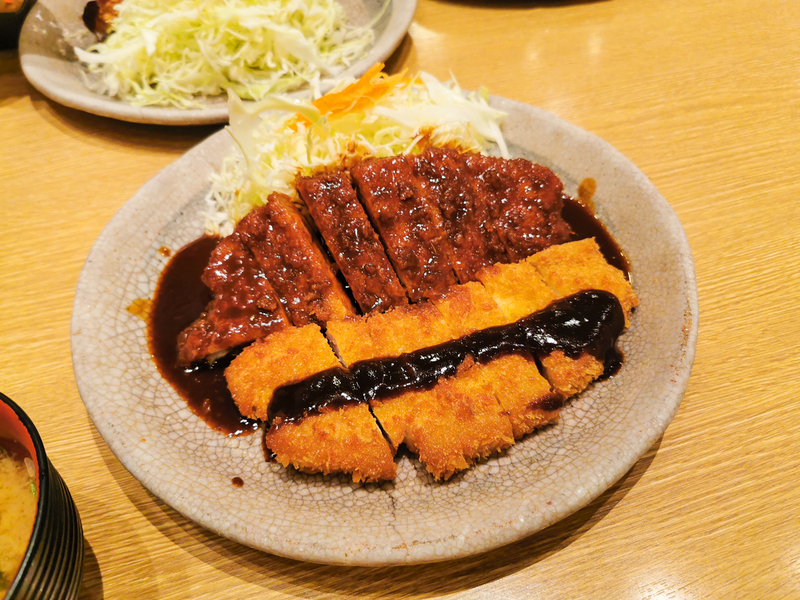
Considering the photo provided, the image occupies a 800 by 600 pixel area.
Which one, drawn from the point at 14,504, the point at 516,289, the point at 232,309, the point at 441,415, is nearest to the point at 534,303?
the point at 516,289

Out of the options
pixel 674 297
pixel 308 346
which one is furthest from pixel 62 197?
pixel 674 297

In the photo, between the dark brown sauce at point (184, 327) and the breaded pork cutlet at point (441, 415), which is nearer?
the breaded pork cutlet at point (441, 415)

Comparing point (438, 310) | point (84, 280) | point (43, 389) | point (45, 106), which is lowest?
point (438, 310)

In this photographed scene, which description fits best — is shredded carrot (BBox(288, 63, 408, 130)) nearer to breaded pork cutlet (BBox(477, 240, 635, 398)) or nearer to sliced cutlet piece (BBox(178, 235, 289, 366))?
sliced cutlet piece (BBox(178, 235, 289, 366))

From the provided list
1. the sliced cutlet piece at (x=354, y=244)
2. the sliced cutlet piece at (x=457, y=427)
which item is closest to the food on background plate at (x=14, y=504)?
the sliced cutlet piece at (x=457, y=427)

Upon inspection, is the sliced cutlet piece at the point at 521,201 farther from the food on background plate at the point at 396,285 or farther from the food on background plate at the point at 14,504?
the food on background plate at the point at 14,504

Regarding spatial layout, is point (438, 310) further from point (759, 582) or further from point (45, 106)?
point (45, 106)

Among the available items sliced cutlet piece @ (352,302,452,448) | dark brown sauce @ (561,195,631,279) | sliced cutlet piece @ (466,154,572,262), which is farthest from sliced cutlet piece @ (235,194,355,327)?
dark brown sauce @ (561,195,631,279)
